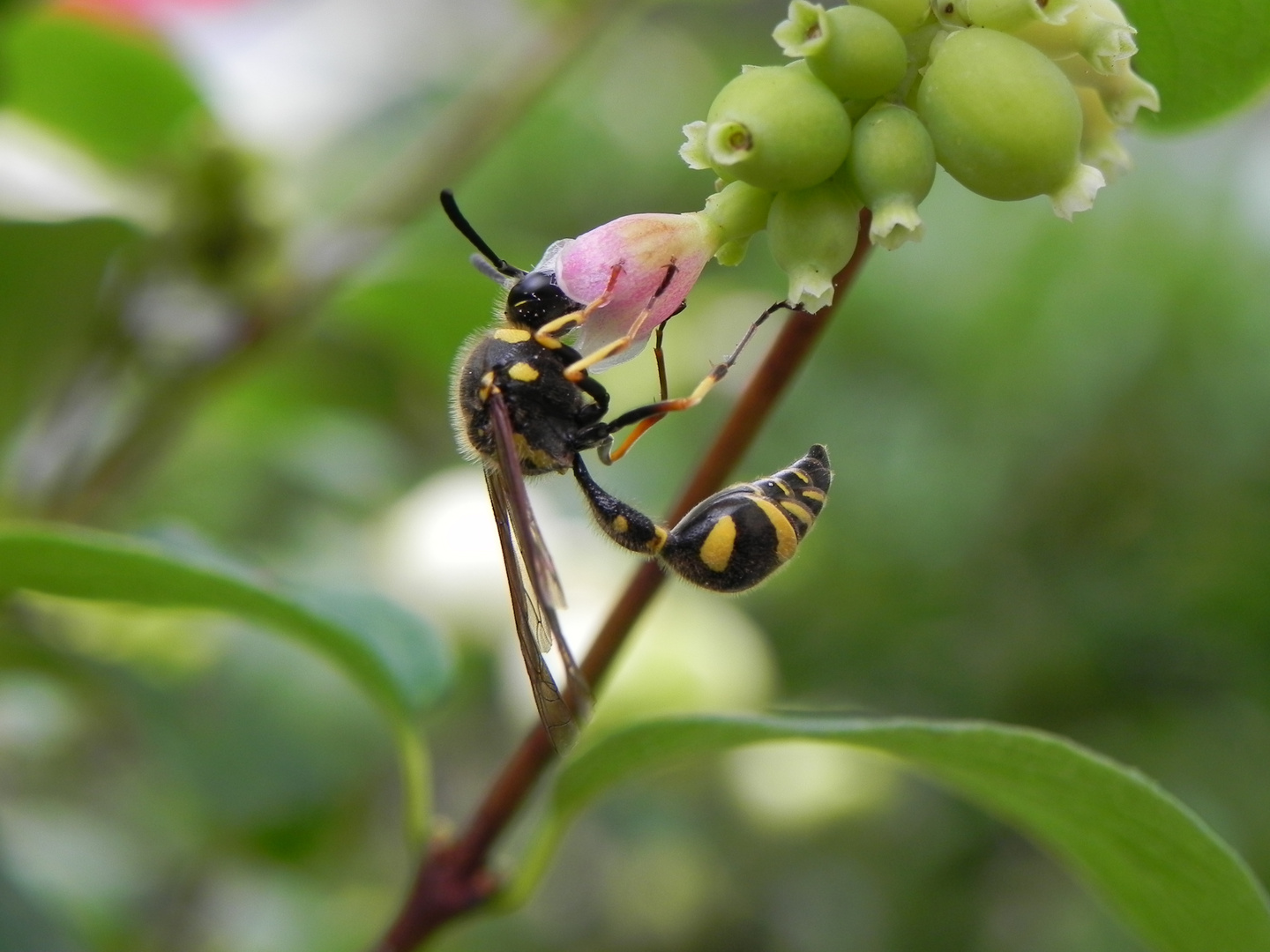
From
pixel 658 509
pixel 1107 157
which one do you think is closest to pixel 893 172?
pixel 1107 157

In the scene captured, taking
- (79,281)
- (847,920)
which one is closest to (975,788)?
(847,920)

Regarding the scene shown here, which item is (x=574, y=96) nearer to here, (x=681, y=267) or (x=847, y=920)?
(x=847, y=920)

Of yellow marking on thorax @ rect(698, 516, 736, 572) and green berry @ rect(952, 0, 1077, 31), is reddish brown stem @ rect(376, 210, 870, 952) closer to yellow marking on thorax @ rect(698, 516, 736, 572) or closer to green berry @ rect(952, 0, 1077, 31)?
yellow marking on thorax @ rect(698, 516, 736, 572)

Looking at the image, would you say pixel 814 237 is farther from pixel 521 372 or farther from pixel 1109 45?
pixel 521 372

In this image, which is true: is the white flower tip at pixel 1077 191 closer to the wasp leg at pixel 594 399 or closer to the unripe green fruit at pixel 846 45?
the unripe green fruit at pixel 846 45

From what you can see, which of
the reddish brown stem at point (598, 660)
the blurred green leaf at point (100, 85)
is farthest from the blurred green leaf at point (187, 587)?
the blurred green leaf at point (100, 85)

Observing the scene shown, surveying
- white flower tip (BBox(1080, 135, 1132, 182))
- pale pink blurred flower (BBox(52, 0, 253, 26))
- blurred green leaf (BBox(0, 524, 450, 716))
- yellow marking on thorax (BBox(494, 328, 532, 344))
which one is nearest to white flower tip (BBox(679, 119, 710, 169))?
white flower tip (BBox(1080, 135, 1132, 182))
